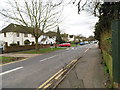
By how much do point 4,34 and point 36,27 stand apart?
19209 millimetres

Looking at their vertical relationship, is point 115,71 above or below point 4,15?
below

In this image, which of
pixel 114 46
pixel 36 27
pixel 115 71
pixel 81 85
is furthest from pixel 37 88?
pixel 36 27

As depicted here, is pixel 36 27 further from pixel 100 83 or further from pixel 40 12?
pixel 100 83

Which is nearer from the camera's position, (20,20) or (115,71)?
(115,71)

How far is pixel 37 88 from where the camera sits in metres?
4.21

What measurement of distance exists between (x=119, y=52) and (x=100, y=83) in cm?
160

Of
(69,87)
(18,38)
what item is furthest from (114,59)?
(18,38)

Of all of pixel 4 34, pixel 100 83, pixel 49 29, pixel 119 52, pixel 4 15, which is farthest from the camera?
pixel 4 34

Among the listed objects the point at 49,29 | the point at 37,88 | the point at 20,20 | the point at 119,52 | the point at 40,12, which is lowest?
the point at 37,88

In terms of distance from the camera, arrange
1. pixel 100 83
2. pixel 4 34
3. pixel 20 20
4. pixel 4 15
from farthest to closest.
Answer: pixel 4 34 → pixel 20 20 → pixel 4 15 → pixel 100 83

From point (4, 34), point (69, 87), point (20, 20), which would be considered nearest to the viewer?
point (69, 87)

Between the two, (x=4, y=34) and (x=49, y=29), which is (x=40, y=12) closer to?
(x=49, y=29)

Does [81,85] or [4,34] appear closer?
[81,85]

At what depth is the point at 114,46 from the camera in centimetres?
379
